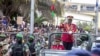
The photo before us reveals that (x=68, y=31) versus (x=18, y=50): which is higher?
(x=68, y=31)

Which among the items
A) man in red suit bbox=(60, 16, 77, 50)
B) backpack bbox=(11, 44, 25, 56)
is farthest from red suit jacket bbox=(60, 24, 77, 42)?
backpack bbox=(11, 44, 25, 56)

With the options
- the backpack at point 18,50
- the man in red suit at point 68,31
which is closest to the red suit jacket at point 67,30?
the man in red suit at point 68,31

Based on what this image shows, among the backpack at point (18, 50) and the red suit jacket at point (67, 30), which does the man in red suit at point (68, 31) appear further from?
the backpack at point (18, 50)

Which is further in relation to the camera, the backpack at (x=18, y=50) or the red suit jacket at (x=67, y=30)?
the red suit jacket at (x=67, y=30)

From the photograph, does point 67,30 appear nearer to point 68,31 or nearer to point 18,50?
point 68,31

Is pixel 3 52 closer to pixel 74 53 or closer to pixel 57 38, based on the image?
pixel 57 38

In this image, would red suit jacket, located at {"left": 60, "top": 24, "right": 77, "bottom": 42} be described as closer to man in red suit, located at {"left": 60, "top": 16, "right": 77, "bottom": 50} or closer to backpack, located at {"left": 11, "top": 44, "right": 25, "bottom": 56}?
man in red suit, located at {"left": 60, "top": 16, "right": 77, "bottom": 50}

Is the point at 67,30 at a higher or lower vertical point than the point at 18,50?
higher

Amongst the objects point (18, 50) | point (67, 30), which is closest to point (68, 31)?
point (67, 30)

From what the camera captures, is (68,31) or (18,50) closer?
(18,50)

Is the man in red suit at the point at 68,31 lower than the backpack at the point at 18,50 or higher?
higher

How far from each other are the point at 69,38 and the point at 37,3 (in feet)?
59.2

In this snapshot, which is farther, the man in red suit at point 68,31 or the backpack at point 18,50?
the man in red suit at point 68,31

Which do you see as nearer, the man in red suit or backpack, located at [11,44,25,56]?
backpack, located at [11,44,25,56]
